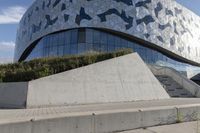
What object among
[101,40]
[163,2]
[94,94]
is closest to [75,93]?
[94,94]

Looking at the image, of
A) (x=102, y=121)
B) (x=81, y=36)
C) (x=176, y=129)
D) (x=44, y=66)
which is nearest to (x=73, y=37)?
(x=81, y=36)

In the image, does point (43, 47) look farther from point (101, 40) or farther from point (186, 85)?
point (186, 85)

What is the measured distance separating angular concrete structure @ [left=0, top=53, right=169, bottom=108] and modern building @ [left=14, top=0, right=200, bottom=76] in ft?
67.9

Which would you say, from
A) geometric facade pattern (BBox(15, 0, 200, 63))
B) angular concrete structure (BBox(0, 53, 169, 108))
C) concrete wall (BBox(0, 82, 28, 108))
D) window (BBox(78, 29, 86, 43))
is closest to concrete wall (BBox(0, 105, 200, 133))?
angular concrete structure (BBox(0, 53, 169, 108))

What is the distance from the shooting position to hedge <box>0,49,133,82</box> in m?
15.5

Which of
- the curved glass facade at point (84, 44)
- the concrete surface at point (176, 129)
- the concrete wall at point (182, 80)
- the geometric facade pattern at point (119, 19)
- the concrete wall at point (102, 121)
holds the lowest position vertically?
the concrete surface at point (176, 129)

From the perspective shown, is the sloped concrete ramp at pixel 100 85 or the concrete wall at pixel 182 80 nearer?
the sloped concrete ramp at pixel 100 85

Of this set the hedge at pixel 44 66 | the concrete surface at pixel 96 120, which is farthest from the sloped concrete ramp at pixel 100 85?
the concrete surface at pixel 96 120

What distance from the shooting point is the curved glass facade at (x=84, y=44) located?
140ft

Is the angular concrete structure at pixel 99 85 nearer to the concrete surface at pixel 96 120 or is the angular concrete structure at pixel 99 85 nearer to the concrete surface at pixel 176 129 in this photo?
the concrete surface at pixel 96 120

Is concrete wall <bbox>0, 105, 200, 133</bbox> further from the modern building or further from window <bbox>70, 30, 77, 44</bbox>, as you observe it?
window <bbox>70, 30, 77, 44</bbox>

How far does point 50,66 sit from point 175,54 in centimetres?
3917

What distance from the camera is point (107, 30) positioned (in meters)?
44.7

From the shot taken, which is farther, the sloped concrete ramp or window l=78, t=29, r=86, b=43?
window l=78, t=29, r=86, b=43
